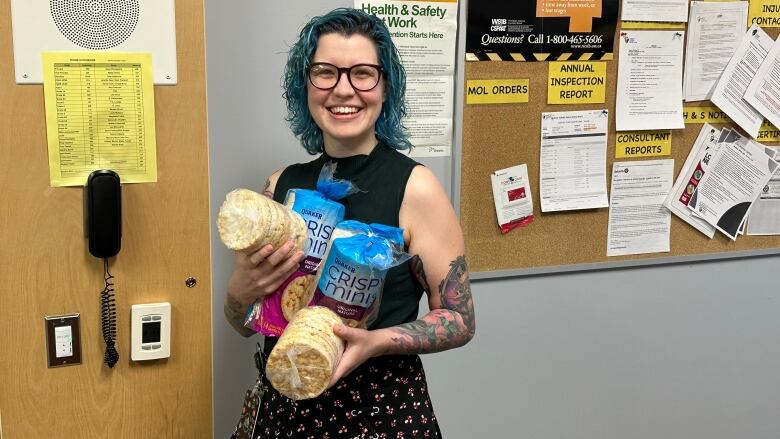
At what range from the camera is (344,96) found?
4.41 feet

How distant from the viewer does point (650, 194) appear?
2240mm

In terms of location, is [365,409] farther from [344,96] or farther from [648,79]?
[648,79]

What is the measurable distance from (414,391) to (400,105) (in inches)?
20.7

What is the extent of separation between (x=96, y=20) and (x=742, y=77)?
1.74 metres

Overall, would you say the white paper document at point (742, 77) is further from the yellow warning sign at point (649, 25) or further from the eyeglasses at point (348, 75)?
the eyeglasses at point (348, 75)

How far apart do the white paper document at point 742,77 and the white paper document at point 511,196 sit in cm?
63

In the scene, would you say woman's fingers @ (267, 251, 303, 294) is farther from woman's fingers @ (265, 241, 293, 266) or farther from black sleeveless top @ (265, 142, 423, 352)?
black sleeveless top @ (265, 142, 423, 352)

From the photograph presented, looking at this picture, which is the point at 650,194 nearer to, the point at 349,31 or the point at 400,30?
the point at 400,30

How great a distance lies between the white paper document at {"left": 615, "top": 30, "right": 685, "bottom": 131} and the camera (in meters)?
2.13

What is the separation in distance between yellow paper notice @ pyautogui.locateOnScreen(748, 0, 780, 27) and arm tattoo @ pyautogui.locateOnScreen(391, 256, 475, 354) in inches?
54.3

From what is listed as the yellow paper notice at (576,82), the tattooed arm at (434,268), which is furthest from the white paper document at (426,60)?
the tattooed arm at (434,268)

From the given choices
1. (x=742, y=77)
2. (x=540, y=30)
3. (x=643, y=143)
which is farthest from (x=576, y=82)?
(x=742, y=77)

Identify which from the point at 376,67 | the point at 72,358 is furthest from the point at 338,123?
the point at 72,358

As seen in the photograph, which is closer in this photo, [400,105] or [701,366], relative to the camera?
[400,105]
